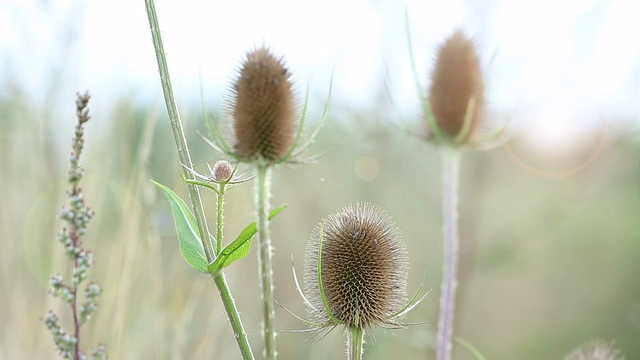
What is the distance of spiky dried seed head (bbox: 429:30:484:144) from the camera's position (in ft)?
5.22

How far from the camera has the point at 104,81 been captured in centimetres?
208

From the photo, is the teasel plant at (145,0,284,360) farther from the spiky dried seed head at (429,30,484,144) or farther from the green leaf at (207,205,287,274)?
the spiky dried seed head at (429,30,484,144)

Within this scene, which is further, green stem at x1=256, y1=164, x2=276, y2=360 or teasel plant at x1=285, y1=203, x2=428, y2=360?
A: teasel plant at x1=285, y1=203, x2=428, y2=360

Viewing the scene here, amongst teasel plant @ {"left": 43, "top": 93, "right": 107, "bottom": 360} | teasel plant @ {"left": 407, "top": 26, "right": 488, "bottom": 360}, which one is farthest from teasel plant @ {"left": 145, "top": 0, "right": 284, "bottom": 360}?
teasel plant @ {"left": 407, "top": 26, "right": 488, "bottom": 360}

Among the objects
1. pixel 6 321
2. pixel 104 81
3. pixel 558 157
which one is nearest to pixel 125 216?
pixel 104 81

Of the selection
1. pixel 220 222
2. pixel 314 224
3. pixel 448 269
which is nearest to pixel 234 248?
pixel 220 222

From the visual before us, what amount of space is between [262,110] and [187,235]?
212 millimetres

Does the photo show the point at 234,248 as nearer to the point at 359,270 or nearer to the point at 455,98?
the point at 359,270

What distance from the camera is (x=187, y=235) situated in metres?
0.96

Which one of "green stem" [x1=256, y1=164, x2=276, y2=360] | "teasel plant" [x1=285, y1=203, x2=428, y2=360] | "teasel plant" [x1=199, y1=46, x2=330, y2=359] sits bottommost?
"green stem" [x1=256, y1=164, x2=276, y2=360]

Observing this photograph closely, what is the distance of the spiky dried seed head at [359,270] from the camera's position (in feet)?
3.33

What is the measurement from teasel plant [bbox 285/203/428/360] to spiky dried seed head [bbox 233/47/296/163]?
0.14 metres

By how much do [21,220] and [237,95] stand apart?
4.63ft

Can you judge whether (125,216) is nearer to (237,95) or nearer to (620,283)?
(237,95)
